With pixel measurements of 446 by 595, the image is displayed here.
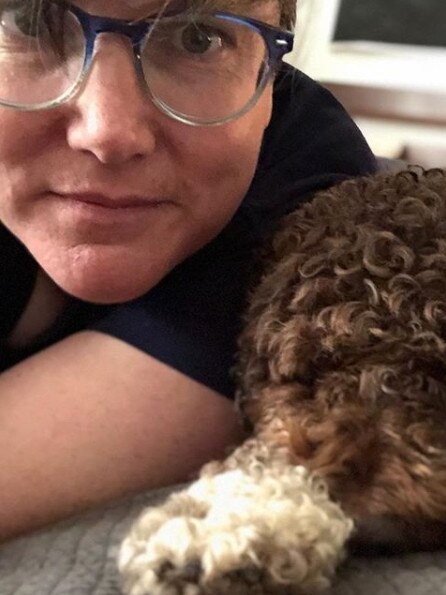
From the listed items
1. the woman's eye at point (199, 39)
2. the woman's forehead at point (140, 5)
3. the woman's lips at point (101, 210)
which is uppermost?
the woman's forehead at point (140, 5)

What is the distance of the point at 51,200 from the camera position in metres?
0.99

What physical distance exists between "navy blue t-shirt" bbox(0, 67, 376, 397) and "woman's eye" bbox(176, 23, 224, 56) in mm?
209

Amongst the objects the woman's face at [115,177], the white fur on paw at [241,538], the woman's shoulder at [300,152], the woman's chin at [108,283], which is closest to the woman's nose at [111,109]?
the woman's face at [115,177]

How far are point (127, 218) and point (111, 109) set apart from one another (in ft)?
0.44

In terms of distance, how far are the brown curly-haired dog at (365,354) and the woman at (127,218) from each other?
8 centimetres

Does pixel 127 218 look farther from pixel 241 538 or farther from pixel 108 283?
pixel 241 538

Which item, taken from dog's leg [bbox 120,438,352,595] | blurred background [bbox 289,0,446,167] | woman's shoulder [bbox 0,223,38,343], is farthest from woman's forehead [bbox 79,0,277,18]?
blurred background [bbox 289,0,446,167]

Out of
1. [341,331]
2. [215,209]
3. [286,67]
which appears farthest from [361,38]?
[341,331]

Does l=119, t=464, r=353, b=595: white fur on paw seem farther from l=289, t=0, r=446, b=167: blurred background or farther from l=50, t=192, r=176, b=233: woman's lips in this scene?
l=289, t=0, r=446, b=167: blurred background

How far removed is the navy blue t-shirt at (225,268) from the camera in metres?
0.99

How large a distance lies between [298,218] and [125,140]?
0.72ft

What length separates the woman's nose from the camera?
892 millimetres

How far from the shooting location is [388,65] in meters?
2.86

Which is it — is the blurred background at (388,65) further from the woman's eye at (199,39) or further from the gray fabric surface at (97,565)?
the gray fabric surface at (97,565)
